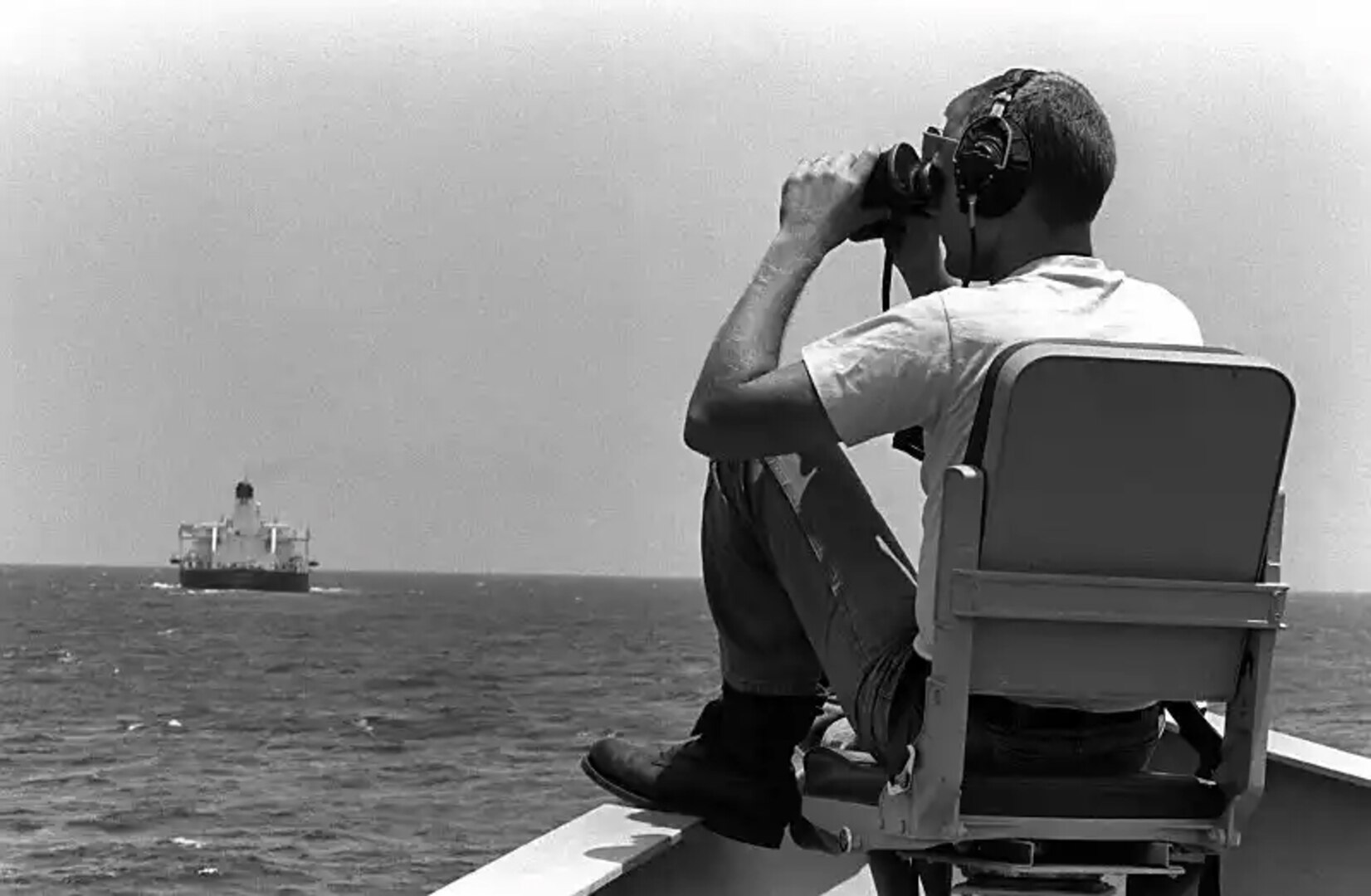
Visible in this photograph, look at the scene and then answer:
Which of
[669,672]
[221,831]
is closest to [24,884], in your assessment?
[221,831]

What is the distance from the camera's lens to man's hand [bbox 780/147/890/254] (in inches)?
69.9

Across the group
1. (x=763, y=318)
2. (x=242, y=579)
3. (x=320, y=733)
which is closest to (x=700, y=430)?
(x=763, y=318)

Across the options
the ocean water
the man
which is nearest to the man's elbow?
the man

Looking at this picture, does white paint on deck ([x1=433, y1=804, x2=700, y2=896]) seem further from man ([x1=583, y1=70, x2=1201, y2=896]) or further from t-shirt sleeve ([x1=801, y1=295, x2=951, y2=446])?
t-shirt sleeve ([x1=801, y1=295, x2=951, y2=446])

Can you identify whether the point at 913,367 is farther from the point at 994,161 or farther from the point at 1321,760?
the point at 1321,760

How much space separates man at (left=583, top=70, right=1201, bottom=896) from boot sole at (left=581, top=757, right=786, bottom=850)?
0.28 meters

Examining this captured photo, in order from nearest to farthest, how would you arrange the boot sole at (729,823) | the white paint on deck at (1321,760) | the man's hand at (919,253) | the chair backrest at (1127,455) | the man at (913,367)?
the chair backrest at (1127,455) → the man at (913,367) → the man's hand at (919,253) → the boot sole at (729,823) → the white paint on deck at (1321,760)

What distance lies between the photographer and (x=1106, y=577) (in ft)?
4.96

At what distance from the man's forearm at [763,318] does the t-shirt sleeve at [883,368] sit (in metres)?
0.06

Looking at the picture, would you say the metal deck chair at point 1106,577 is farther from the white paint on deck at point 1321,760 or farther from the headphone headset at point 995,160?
the white paint on deck at point 1321,760

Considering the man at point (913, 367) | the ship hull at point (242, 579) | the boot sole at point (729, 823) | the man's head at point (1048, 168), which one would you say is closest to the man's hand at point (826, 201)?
the man at point (913, 367)

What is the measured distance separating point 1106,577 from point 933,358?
22cm

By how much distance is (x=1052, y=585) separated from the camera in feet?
4.91

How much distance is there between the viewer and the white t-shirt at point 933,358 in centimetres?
156
